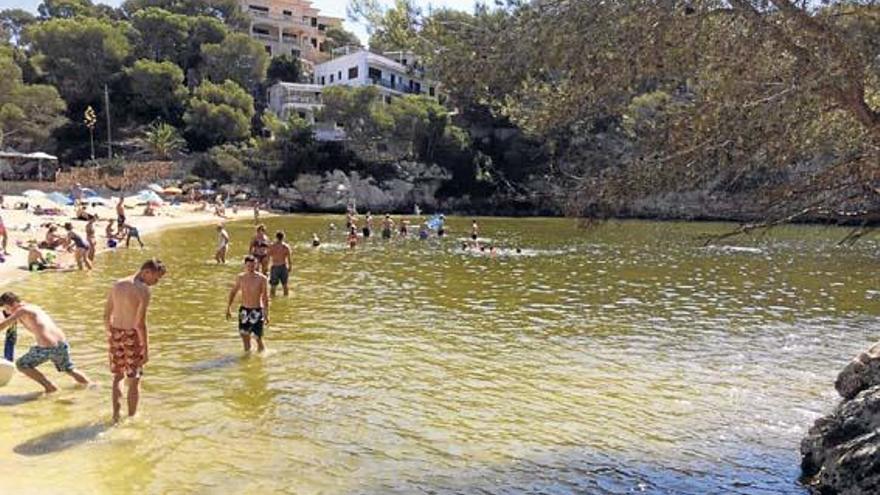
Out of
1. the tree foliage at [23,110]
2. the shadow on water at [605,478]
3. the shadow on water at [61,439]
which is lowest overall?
the shadow on water at [605,478]

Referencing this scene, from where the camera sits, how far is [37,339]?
9531 mm

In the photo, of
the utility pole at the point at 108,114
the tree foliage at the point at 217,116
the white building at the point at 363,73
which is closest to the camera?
the utility pole at the point at 108,114

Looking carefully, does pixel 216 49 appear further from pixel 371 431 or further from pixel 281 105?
pixel 371 431

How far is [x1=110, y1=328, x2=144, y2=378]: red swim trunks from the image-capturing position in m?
8.26

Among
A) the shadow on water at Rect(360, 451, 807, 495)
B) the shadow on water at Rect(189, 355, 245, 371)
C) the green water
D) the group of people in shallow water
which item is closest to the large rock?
the green water

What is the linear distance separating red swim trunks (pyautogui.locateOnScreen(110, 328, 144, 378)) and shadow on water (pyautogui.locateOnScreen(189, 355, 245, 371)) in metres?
2.95

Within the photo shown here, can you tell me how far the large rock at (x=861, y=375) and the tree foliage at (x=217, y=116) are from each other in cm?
6801

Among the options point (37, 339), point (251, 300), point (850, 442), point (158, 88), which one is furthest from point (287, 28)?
point (850, 442)

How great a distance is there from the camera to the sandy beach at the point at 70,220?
22.8 metres

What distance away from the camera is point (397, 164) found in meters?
72.9

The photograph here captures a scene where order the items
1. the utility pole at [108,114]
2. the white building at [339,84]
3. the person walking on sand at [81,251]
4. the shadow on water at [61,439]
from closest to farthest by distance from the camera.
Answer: the shadow on water at [61,439]
the person walking on sand at [81,251]
the utility pole at [108,114]
the white building at [339,84]

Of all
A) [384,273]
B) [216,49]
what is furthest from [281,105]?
[384,273]

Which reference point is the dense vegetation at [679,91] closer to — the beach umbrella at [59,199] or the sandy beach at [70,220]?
the sandy beach at [70,220]

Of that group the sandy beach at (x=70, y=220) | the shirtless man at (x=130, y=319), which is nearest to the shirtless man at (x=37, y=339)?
the shirtless man at (x=130, y=319)
